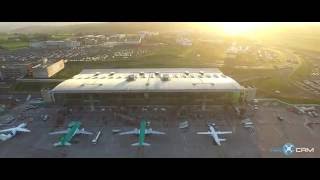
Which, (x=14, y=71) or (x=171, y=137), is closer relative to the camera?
(x=171, y=137)

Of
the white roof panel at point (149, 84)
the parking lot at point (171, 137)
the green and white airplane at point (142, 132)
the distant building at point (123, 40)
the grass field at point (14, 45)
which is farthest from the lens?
the distant building at point (123, 40)

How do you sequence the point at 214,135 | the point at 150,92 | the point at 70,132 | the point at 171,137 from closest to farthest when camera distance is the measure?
the point at 214,135 < the point at 171,137 < the point at 70,132 < the point at 150,92

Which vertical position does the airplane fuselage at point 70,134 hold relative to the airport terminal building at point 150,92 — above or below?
below

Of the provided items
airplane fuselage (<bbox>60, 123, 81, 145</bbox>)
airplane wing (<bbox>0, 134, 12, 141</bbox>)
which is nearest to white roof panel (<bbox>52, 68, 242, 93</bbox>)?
airplane fuselage (<bbox>60, 123, 81, 145</bbox>)

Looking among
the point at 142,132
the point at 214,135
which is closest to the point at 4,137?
the point at 142,132

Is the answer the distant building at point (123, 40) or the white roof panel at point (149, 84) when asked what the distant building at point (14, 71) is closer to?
the white roof panel at point (149, 84)

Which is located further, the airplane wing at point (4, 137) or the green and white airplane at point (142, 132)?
the airplane wing at point (4, 137)

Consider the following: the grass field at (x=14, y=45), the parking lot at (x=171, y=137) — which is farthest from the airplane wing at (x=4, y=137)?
the grass field at (x=14, y=45)

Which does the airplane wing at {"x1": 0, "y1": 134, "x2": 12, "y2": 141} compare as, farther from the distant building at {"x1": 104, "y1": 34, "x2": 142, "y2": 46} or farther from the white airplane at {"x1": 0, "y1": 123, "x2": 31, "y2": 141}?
the distant building at {"x1": 104, "y1": 34, "x2": 142, "y2": 46}

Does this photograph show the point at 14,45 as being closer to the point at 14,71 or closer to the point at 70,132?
the point at 14,71

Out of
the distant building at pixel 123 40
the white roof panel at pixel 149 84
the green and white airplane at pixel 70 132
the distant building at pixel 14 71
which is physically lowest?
the green and white airplane at pixel 70 132

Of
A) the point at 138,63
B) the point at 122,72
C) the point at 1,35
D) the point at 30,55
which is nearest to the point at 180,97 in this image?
the point at 122,72
